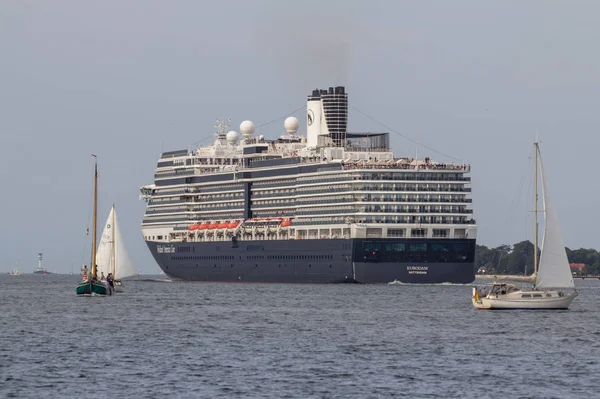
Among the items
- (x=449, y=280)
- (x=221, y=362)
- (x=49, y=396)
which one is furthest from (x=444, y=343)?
(x=449, y=280)

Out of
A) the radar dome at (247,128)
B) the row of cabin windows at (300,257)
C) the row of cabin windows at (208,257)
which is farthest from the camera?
the radar dome at (247,128)

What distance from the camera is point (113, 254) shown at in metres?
126

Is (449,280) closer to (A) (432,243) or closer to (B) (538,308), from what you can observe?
(A) (432,243)

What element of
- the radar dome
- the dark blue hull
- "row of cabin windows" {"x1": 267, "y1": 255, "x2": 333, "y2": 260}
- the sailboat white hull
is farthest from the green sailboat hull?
the radar dome

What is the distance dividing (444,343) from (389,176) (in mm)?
77942

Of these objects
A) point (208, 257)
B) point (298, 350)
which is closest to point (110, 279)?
point (208, 257)

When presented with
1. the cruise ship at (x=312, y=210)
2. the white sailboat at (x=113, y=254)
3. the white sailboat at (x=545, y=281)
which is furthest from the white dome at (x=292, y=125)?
the white sailboat at (x=545, y=281)

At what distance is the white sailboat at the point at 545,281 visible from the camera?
97562 millimetres

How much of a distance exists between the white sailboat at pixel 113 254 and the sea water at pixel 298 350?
16384mm

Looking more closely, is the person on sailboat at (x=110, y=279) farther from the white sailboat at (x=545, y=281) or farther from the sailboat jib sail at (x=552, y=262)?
the sailboat jib sail at (x=552, y=262)

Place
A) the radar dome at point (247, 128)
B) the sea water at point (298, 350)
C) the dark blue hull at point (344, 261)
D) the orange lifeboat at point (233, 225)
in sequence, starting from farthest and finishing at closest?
the radar dome at point (247, 128), the orange lifeboat at point (233, 225), the dark blue hull at point (344, 261), the sea water at point (298, 350)

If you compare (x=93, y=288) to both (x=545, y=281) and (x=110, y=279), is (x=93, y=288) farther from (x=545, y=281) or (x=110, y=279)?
(x=545, y=281)

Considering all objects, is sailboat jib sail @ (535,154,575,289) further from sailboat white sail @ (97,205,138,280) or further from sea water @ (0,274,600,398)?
sailboat white sail @ (97,205,138,280)

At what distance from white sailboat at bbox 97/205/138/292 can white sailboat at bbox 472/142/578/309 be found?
4013 cm
